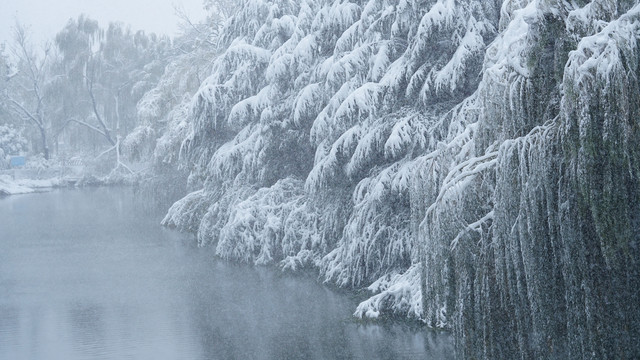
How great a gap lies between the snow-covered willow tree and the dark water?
0.55 meters

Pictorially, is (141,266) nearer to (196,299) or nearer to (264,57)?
(196,299)

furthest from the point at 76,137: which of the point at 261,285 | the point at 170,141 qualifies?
the point at 261,285

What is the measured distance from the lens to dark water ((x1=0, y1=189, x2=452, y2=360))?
9.02m

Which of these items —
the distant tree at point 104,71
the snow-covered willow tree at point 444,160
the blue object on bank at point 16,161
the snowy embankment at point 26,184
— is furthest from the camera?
the blue object on bank at point 16,161

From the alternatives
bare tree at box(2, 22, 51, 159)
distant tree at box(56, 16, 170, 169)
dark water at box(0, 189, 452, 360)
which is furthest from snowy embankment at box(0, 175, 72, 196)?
dark water at box(0, 189, 452, 360)

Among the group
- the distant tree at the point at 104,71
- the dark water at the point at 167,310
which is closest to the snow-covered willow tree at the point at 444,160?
the dark water at the point at 167,310

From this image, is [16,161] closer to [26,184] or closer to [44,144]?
[44,144]

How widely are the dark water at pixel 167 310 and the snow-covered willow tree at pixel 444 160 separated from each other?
550 millimetres

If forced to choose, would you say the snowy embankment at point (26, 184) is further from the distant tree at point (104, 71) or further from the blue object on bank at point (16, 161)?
the blue object on bank at point (16, 161)

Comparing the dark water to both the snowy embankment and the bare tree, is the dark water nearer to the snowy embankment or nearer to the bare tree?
the snowy embankment

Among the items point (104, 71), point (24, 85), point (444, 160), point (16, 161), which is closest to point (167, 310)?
point (444, 160)

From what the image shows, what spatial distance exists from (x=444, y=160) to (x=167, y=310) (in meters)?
6.78

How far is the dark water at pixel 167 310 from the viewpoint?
355 inches

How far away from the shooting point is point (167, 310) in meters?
11.3
